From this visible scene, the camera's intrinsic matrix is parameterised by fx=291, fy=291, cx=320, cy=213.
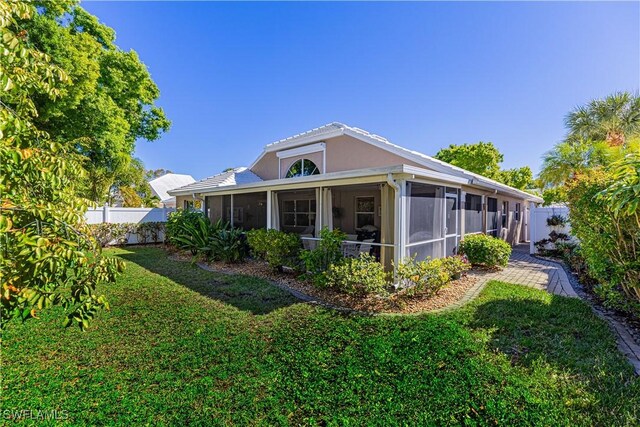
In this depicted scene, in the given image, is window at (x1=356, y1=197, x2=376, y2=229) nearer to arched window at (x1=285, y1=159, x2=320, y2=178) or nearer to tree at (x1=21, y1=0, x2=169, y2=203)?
arched window at (x1=285, y1=159, x2=320, y2=178)

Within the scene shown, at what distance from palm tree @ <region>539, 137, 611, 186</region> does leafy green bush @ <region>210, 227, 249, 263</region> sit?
1402cm

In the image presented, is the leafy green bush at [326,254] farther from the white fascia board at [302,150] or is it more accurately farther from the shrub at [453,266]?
the white fascia board at [302,150]

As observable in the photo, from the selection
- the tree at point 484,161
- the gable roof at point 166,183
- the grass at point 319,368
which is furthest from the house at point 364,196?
the gable roof at point 166,183

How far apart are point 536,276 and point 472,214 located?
2957 mm

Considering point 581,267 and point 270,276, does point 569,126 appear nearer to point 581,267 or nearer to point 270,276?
point 581,267

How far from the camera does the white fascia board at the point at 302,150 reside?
12.3 meters

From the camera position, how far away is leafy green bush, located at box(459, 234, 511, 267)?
9.69m

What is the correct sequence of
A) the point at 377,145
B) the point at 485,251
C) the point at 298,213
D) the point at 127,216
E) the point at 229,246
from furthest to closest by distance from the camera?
the point at 127,216, the point at 298,213, the point at 229,246, the point at 377,145, the point at 485,251

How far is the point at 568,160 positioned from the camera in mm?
13891

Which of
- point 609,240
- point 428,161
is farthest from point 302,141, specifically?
point 609,240

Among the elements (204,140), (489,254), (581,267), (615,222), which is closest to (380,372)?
(615,222)

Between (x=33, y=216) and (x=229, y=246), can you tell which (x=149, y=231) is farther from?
(x=33, y=216)

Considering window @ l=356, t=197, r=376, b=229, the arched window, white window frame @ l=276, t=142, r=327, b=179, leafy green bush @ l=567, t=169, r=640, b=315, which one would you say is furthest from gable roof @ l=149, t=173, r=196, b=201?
leafy green bush @ l=567, t=169, r=640, b=315

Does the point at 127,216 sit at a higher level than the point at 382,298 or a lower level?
higher
